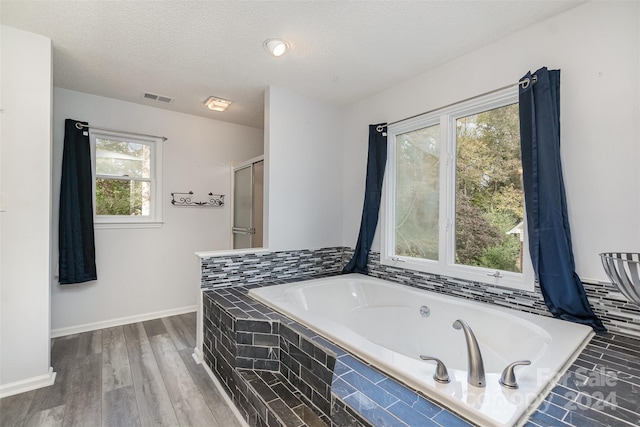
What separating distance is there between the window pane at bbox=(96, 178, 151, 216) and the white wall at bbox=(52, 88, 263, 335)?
190mm

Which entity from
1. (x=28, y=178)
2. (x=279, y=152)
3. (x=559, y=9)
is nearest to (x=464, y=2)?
(x=559, y=9)

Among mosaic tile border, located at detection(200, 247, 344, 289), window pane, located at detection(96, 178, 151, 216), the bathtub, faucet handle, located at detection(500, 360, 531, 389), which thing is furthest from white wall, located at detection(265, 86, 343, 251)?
faucet handle, located at detection(500, 360, 531, 389)

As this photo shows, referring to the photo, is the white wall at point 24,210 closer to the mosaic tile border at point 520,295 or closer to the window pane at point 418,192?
the mosaic tile border at point 520,295

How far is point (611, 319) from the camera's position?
5.12ft

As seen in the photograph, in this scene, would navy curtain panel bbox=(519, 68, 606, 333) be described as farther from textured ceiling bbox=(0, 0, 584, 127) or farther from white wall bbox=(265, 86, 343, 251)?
white wall bbox=(265, 86, 343, 251)

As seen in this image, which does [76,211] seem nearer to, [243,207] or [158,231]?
[158,231]

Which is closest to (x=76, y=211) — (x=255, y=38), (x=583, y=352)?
(x=255, y=38)

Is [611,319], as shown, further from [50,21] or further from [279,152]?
[50,21]

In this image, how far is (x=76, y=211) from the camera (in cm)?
275

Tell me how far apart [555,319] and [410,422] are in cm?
130

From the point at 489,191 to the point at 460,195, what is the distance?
21cm

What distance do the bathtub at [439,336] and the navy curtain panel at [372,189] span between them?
0.95 ft

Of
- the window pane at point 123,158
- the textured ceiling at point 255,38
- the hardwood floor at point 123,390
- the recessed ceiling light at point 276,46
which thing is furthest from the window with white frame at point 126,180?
the recessed ceiling light at point 276,46

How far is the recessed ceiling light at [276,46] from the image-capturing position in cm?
201
